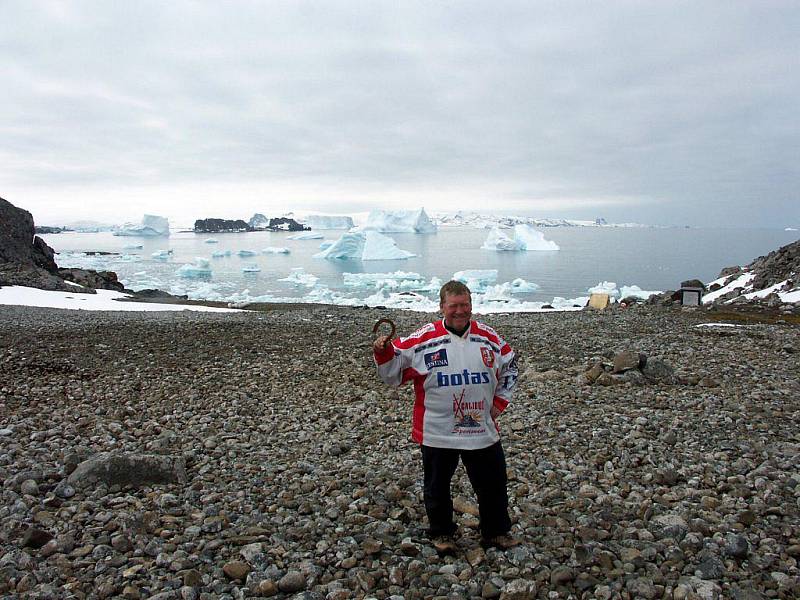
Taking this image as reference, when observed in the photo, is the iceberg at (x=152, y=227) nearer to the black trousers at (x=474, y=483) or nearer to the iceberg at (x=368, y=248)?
the iceberg at (x=368, y=248)

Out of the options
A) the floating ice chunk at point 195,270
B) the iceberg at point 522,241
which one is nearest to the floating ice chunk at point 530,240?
the iceberg at point 522,241

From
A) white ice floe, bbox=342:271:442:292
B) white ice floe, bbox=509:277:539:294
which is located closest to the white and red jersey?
white ice floe, bbox=509:277:539:294

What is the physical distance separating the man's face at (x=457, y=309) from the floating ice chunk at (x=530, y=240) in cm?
8572

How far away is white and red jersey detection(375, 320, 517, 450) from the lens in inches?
143

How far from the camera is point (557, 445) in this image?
612cm

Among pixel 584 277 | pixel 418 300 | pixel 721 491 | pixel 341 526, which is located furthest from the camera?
pixel 584 277

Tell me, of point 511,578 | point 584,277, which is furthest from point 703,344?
point 584,277

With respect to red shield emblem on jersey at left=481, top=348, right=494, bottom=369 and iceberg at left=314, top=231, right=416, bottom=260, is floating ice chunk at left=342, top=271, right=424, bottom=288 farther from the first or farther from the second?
red shield emblem on jersey at left=481, top=348, right=494, bottom=369

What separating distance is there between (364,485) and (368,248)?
69697 mm

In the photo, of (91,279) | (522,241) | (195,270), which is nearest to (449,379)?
(91,279)

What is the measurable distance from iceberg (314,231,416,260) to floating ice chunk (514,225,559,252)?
Result: 68.0 ft

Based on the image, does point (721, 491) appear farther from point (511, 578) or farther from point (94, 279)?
point (94, 279)

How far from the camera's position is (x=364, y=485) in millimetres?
5145

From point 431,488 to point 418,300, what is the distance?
33386 millimetres
